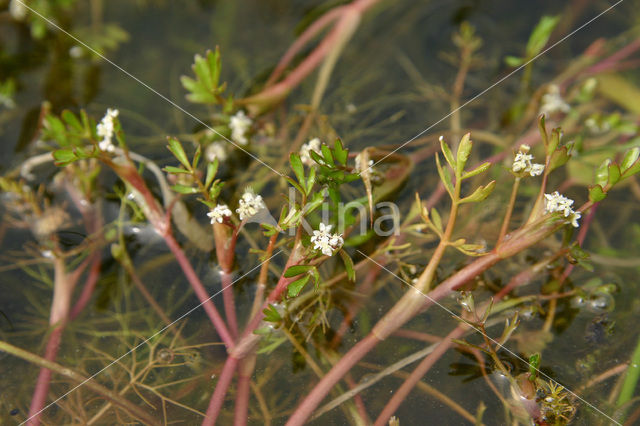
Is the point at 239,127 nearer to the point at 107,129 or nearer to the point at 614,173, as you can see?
the point at 107,129

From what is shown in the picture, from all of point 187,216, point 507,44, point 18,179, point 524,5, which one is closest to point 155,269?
point 187,216

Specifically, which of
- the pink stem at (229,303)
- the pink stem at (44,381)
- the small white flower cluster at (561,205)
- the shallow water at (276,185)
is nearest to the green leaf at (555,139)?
the small white flower cluster at (561,205)

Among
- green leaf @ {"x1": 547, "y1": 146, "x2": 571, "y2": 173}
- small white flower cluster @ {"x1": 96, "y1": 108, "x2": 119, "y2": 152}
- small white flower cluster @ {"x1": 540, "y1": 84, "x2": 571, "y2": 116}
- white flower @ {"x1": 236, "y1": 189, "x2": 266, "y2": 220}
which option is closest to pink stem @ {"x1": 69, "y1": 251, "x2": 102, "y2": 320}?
small white flower cluster @ {"x1": 96, "y1": 108, "x2": 119, "y2": 152}

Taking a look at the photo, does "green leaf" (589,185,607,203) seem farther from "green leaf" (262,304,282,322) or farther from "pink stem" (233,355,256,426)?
"pink stem" (233,355,256,426)

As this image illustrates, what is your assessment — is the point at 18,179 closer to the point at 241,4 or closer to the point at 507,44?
the point at 241,4
